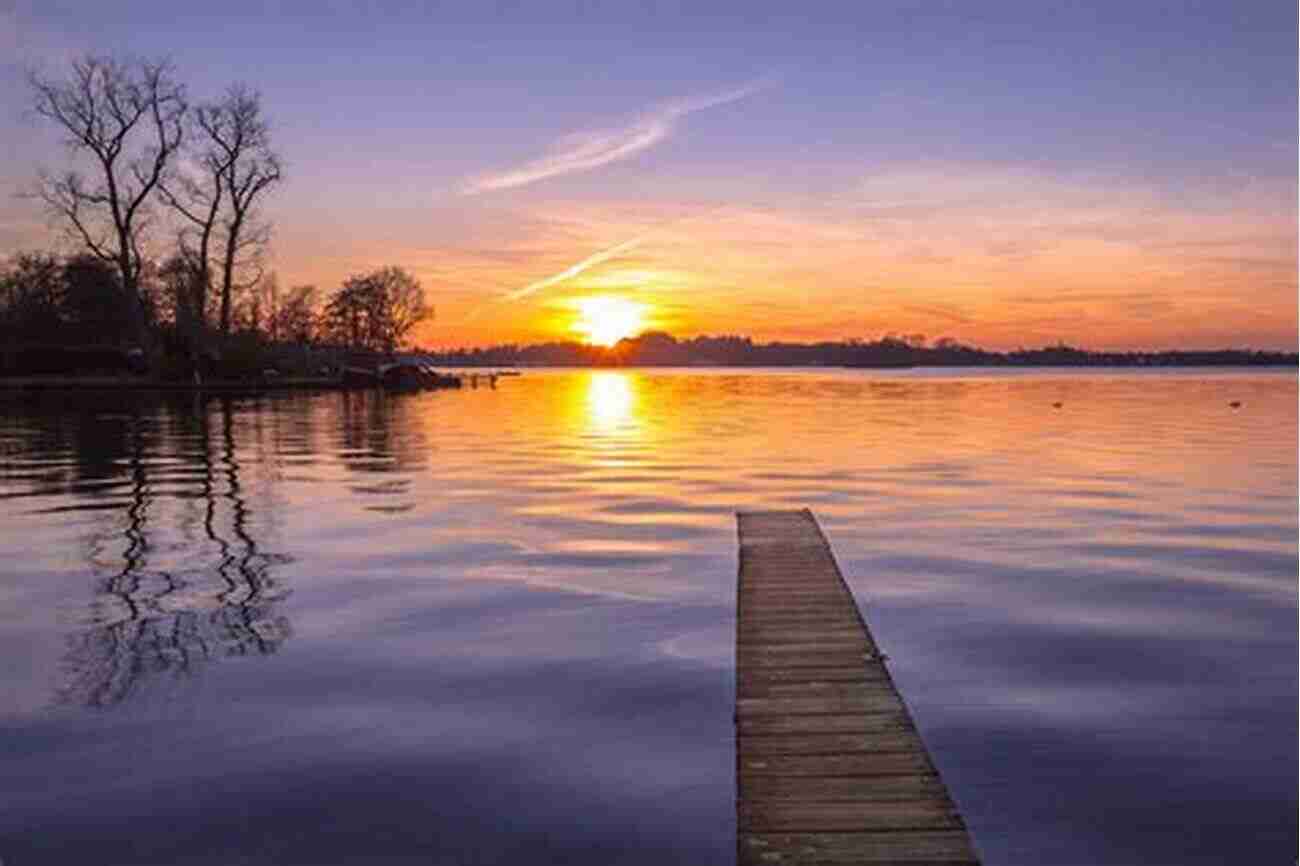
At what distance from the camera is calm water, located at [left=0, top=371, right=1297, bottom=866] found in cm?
781

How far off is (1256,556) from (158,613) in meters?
17.4

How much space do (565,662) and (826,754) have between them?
13.8ft

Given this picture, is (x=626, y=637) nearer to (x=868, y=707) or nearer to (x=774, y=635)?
(x=774, y=635)

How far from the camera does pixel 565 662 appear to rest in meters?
11.6

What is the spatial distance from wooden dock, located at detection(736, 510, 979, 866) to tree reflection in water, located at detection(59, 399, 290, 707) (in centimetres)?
595

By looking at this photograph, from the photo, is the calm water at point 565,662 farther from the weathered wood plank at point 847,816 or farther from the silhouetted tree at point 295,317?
the silhouetted tree at point 295,317

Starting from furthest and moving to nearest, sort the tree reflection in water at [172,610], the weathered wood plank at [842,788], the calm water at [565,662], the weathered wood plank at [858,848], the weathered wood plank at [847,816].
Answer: the tree reflection in water at [172,610], the calm water at [565,662], the weathered wood plank at [842,788], the weathered wood plank at [847,816], the weathered wood plank at [858,848]

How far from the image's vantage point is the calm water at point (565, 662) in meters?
7.81

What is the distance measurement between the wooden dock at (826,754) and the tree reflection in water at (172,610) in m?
5.95

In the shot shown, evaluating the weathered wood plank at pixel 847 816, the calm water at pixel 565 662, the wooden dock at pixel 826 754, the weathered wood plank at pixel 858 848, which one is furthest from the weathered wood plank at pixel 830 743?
the weathered wood plank at pixel 858 848

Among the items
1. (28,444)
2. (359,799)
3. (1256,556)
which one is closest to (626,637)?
(359,799)

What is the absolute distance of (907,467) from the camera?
31469mm

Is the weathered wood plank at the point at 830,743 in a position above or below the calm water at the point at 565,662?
above

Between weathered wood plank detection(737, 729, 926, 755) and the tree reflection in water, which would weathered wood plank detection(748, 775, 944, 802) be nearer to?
weathered wood plank detection(737, 729, 926, 755)
